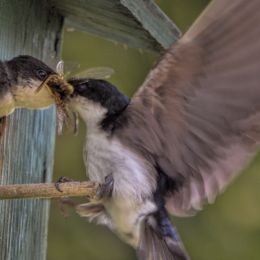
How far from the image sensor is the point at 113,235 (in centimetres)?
340

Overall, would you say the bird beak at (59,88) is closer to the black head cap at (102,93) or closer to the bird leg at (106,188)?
the black head cap at (102,93)

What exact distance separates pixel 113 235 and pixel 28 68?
1.38 m

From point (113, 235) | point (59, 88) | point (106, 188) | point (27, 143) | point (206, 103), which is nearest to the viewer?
point (206, 103)

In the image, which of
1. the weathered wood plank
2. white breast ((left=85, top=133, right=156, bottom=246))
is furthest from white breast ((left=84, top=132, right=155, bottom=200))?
the weathered wood plank

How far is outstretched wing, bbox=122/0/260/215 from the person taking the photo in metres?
1.83

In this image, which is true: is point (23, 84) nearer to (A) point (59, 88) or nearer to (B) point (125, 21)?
(A) point (59, 88)

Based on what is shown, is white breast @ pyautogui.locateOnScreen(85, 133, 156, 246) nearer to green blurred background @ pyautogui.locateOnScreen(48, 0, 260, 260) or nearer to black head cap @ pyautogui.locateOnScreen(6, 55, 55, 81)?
black head cap @ pyautogui.locateOnScreen(6, 55, 55, 81)

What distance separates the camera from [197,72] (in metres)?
1.86

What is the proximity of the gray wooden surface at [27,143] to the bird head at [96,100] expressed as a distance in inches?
6.2

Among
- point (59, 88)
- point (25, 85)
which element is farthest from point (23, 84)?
point (59, 88)

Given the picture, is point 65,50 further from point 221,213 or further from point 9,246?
point 9,246

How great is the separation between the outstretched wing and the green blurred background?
1375 mm

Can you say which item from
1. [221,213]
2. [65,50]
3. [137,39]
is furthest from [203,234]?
[137,39]

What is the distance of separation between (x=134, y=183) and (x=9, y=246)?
0.97ft
